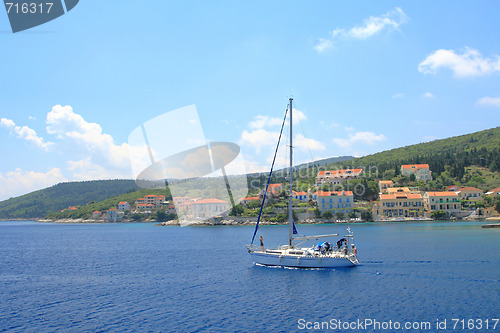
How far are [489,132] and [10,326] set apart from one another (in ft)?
644

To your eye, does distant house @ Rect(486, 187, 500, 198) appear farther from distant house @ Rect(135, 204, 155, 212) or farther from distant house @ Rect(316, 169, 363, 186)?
distant house @ Rect(135, 204, 155, 212)

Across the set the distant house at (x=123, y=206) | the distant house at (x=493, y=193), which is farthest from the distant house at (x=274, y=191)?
the distant house at (x=123, y=206)

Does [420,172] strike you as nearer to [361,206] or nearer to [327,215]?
[361,206]

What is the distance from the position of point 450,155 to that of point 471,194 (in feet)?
144

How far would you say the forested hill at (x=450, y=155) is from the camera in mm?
117675

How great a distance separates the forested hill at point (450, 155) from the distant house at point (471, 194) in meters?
18.9

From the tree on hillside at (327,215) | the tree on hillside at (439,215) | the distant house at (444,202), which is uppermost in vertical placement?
the distant house at (444,202)

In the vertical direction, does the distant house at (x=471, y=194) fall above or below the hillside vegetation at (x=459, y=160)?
below

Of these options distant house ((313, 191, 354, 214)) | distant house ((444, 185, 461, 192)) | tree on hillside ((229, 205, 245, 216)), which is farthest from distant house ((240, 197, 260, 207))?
distant house ((444, 185, 461, 192))

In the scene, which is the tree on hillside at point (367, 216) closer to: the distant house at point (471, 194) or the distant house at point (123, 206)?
the distant house at point (471, 194)

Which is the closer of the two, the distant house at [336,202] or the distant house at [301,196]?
the distant house at [336,202]

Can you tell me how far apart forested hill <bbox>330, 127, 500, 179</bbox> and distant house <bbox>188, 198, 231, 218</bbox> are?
61.4m

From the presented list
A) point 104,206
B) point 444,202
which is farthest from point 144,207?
point 444,202

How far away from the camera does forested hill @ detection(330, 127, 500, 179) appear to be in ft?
386
